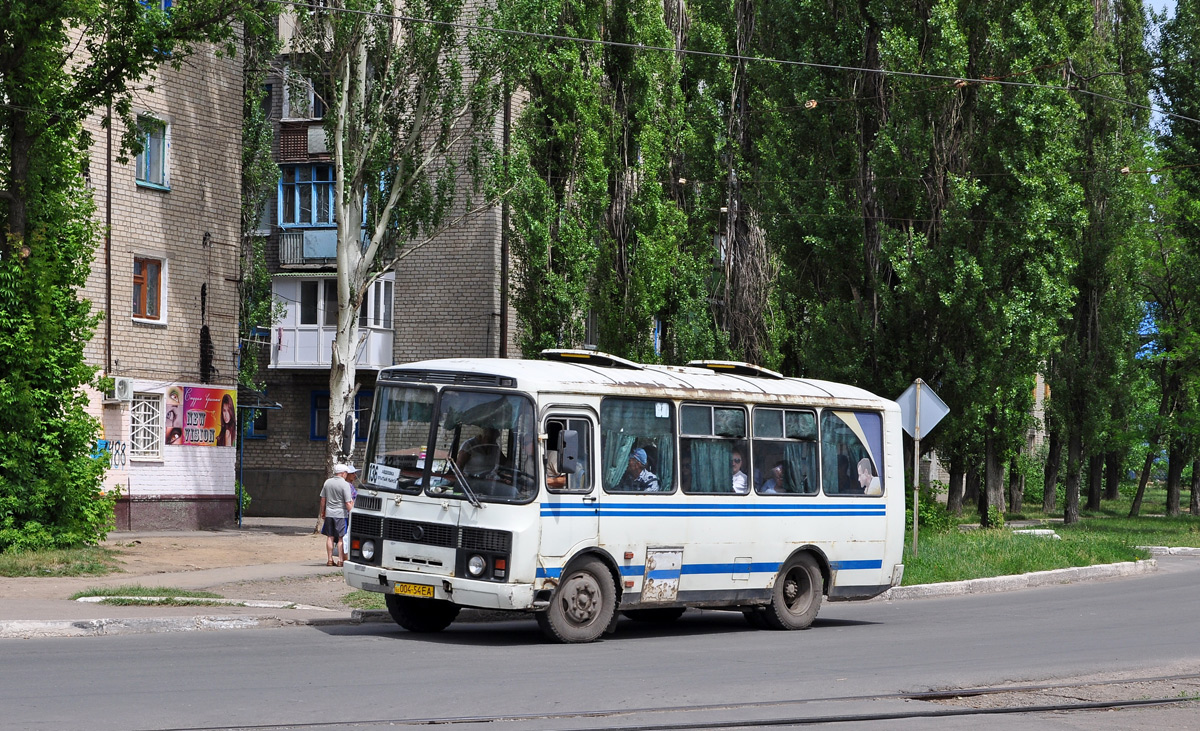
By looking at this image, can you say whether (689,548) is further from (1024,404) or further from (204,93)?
(204,93)

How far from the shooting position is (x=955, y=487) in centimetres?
3503

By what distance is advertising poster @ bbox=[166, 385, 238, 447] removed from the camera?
3050 centimetres

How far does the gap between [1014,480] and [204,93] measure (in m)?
32.5

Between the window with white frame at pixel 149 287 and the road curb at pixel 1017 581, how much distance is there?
56.7 feet

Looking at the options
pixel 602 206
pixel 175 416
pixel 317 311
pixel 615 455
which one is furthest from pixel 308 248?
pixel 615 455

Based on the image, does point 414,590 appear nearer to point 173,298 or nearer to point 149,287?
point 149,287

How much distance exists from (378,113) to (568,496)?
19.1 m

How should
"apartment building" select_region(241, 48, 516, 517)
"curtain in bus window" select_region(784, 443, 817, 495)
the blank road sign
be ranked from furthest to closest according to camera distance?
1. "apartment building" select_region(241, 48, 516, 517)
2. the blank road sign
3. "curtain in bus window" select_region(784, 443, 817, 495)

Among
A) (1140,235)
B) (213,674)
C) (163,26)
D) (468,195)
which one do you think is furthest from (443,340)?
(213,674)

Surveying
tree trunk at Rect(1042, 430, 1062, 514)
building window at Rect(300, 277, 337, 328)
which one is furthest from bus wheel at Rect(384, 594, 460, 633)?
tree trunk at Rect(1042, 430, 1062, 514)

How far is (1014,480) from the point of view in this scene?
5166 centimetres

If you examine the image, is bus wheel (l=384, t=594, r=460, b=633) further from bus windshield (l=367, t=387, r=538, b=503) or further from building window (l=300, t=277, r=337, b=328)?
building window (l=300, t=277, r=337, b=328)

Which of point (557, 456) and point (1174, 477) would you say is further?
point (1174, 477)

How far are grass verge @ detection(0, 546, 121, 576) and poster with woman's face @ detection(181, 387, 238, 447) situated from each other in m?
10.3
